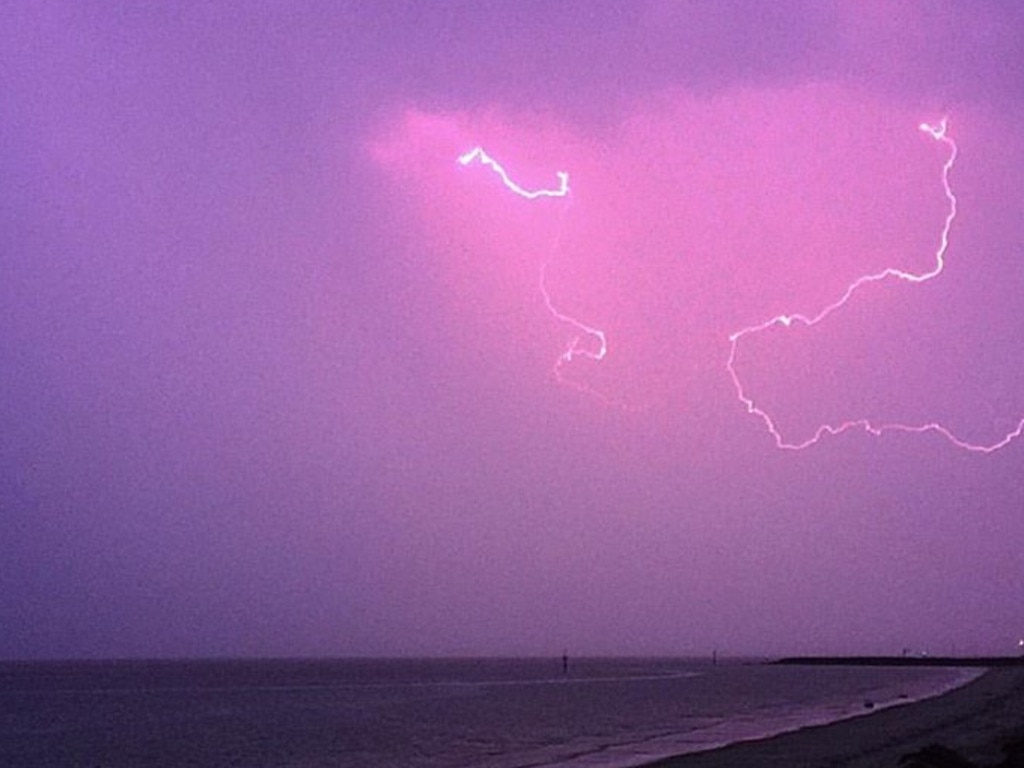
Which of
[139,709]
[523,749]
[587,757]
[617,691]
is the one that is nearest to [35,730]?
[139,709]

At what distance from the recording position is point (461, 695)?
8544 cm

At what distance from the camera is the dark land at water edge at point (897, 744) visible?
2538 cm

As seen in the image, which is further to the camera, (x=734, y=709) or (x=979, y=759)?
(x=734, y=709)

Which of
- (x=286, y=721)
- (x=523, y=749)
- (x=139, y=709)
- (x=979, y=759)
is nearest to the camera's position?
(x=979, y=759)

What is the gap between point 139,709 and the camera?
7019 centimetres

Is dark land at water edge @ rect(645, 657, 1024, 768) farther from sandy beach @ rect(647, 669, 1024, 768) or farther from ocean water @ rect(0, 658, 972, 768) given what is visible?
ocean water @ rect(0, 658, 972, 768)

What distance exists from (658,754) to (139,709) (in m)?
43.6

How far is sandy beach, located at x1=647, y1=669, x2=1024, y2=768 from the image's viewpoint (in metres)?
28.6

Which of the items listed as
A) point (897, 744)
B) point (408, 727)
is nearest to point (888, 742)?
point (897, 744)

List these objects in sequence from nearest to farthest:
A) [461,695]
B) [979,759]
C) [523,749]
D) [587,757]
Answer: [979,759] → [587,757] → [523,749] → [461,695]

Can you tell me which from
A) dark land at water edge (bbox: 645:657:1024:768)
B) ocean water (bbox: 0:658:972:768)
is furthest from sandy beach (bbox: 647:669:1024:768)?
ocean water (bbox: 0:658:972:768)

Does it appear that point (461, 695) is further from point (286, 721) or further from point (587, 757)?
point (587, 757)

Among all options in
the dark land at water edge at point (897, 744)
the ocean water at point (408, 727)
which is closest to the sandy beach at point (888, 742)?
the dark land at water edge at point (897, 744)

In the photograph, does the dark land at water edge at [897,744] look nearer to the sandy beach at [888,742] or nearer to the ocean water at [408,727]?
the sandy beach at [888,742]
